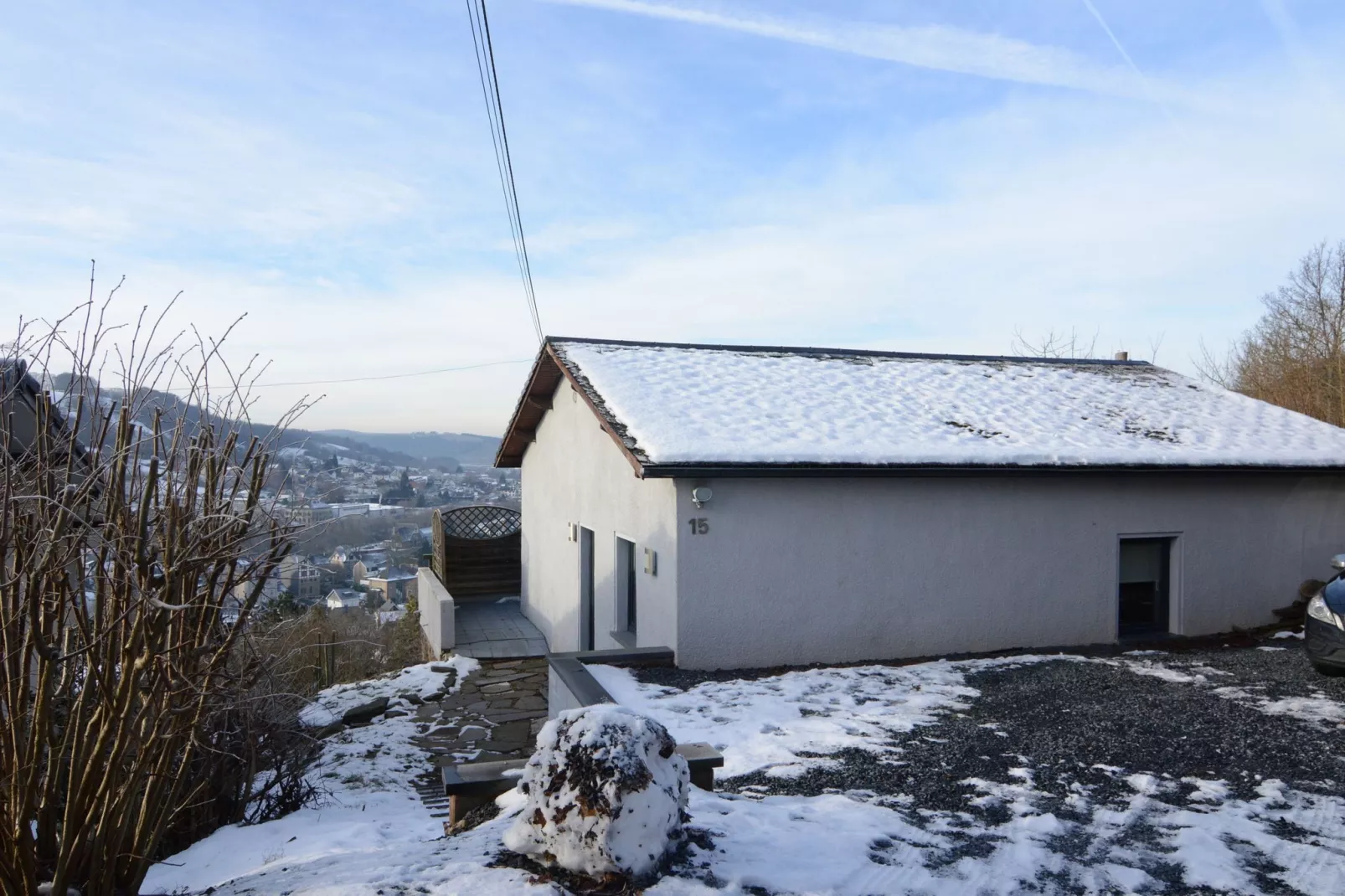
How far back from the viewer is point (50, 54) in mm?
7262

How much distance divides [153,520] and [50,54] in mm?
6039

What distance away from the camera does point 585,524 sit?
12.3m

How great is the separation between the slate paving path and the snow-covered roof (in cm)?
348

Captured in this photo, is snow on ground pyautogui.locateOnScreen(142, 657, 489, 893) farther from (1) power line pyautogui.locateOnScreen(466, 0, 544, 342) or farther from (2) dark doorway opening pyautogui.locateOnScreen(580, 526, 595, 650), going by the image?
(1) power line pyautogui.locateOnScreen(466, 0, 544, 342)

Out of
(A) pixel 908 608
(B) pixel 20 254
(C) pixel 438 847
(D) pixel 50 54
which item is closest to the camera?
(C) pixel 438 847

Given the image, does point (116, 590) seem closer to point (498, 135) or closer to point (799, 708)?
point (799, 708)

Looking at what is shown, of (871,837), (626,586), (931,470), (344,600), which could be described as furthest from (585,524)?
(871,837)

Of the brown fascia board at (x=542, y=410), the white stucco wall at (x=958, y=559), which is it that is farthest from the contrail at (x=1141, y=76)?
the brown fascia board at (x=542, y=410)

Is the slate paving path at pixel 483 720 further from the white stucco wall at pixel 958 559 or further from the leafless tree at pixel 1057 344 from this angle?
the leafless tree at pixel 1057 344

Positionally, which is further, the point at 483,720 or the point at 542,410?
the point at 542,410

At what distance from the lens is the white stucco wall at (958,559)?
8828 millimetres

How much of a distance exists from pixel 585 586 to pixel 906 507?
16.5 ft

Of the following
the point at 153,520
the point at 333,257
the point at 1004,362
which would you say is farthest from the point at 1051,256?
the point at 153,520

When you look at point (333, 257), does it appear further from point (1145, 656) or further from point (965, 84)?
point (1145, 656)
